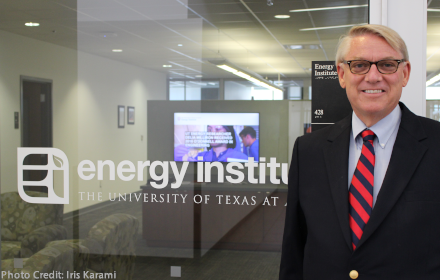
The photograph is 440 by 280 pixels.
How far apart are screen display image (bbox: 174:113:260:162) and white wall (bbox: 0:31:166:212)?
326 mm

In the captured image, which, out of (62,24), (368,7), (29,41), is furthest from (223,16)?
(368,7)

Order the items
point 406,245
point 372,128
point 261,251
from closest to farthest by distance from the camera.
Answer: point 406,245
point 372,128
point 261,251

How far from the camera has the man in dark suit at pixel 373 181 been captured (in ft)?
4.16

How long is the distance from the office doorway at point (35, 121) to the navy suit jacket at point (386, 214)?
6.28ft

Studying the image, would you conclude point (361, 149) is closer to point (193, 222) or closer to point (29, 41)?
point (193, 222)

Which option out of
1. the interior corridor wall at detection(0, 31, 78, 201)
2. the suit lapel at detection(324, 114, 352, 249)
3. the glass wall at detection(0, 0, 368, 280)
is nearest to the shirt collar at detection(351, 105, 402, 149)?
the suit lapel at detection(324, 114, 352, 249)

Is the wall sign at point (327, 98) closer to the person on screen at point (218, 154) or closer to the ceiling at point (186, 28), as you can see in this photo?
the ceiling at point (186, 28)

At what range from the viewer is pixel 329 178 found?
140 cm

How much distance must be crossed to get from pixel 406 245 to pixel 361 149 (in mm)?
344

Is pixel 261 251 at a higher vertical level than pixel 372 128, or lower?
lower

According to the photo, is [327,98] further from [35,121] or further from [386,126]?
[35,121]

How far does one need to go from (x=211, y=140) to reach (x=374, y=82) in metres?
2.10

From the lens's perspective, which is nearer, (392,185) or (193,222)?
(392,185)

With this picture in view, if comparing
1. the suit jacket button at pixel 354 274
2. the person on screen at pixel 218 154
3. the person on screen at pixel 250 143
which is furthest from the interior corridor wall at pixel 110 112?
the suit jacket button at pixel 354 274
